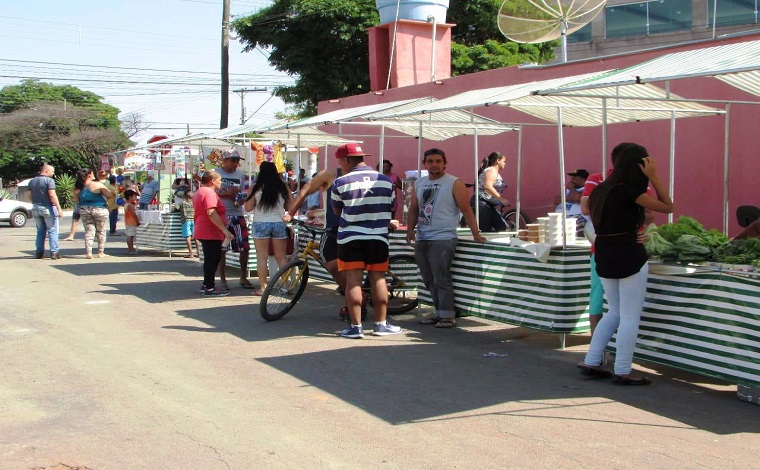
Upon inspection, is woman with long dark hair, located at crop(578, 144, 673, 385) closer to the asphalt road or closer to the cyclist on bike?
the asphalt road

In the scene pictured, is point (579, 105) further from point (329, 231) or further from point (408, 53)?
point (408, 53)

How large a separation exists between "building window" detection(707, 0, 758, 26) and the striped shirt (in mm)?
32182

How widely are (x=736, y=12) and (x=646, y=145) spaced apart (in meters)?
27.1

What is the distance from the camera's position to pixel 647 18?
136 ft

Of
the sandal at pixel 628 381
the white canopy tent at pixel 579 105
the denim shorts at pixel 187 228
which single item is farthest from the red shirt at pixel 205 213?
the sandal at pixel 628 381

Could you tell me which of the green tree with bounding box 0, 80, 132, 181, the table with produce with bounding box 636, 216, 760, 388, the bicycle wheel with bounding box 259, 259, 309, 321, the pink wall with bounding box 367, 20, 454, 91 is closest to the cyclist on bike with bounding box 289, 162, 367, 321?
the bicycle wheel with bounding box 259, 259, 309, 321

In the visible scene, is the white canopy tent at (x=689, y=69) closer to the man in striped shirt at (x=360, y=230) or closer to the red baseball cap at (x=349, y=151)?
the man in striped shirt at (x=360, y=230)

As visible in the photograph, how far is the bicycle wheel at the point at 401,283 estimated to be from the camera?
31.1 feet

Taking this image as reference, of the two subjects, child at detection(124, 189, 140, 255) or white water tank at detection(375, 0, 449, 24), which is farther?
white water tank at detection(375, 0, 449, 24)

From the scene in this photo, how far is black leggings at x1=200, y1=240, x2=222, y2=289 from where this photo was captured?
11.1 metres

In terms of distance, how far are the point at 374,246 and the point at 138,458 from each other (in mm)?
3808

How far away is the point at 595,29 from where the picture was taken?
4519 cm

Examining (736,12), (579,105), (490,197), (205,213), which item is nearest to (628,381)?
(579,105)

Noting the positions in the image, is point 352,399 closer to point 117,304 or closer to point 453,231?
point 453,231
